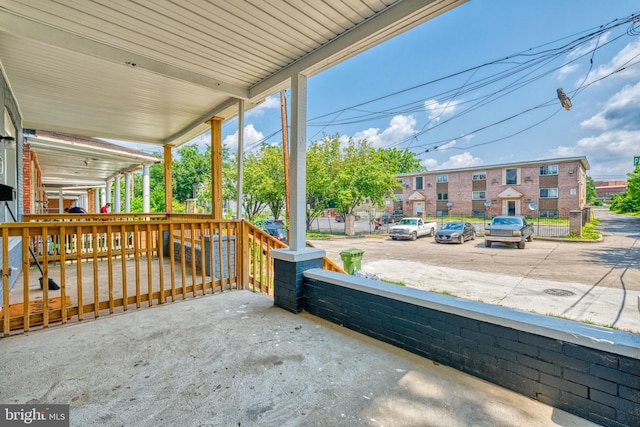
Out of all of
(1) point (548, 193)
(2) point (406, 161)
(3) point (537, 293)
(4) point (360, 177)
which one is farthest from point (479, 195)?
(2) point (406, 161)

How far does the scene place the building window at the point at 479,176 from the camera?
808 inches

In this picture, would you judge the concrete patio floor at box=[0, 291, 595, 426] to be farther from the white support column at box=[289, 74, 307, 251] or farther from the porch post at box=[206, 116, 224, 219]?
the porch post at box=[206, 116, 224, 219]

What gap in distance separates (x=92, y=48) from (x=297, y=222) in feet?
8.51

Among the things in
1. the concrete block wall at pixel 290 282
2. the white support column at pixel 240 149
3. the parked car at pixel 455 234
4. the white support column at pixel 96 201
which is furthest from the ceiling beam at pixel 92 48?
the white support column at pixel 96 201

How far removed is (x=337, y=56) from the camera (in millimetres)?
2760

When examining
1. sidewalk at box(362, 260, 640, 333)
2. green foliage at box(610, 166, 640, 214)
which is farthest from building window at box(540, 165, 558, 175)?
green foliage at box(610, 166, 640, 214)

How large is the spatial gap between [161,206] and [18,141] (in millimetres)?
10217

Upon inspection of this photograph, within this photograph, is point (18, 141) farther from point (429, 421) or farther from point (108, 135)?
point (429, 421)

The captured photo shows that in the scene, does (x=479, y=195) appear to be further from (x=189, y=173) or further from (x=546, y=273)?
(x=189, y=173)

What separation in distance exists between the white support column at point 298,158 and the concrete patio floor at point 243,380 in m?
0.96

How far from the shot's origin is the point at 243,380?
1.86m

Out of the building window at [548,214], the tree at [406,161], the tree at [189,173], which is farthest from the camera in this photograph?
the tree at [406,161]

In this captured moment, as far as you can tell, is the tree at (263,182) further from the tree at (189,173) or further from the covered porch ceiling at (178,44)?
the tree at (189,173)

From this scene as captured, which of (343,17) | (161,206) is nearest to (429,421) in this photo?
(343,17)
